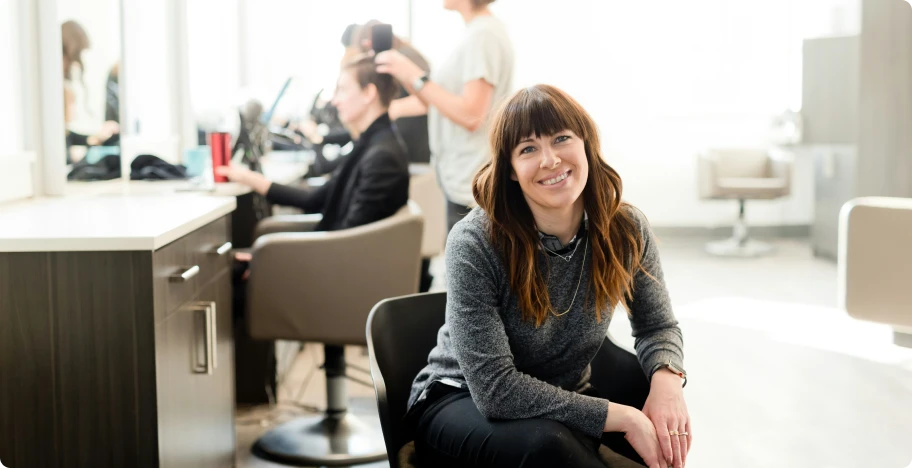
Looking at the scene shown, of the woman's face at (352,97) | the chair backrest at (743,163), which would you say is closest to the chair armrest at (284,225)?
the woman's face at (352,97)

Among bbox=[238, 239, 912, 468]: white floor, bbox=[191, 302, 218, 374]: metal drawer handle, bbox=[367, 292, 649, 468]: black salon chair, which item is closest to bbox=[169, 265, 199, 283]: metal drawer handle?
bbox=[191, 302, 218, 374]: metal drawer handle

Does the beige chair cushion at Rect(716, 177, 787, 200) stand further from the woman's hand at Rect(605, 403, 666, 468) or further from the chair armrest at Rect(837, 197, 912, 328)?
the woman's hand at Rect(605, 403, 666, 468)

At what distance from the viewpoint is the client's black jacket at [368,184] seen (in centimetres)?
297

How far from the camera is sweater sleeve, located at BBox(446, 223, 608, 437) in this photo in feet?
4.80

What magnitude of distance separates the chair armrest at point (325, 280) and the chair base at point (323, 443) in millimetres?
370

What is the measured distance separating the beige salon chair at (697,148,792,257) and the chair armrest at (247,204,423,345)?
210 inches

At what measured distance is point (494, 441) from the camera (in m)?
1.43

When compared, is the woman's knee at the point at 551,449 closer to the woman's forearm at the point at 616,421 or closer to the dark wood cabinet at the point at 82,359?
the woman's forearm at the point at 616,421

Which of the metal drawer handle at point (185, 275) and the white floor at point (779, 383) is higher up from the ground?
the metal drawer handle at point (185, 275)

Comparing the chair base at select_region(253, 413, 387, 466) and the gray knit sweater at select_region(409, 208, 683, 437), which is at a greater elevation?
the gray knit sweater at select_region(409, 208, 683, 437)

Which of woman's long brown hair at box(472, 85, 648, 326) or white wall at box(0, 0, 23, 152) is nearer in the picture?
woman's long brown hair at box(472, 85, 648, 326)

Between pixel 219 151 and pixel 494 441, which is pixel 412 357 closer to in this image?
pixel 494 441

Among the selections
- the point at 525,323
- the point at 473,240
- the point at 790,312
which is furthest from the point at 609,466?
the point at 790,312

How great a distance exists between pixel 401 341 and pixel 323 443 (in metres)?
1.41
